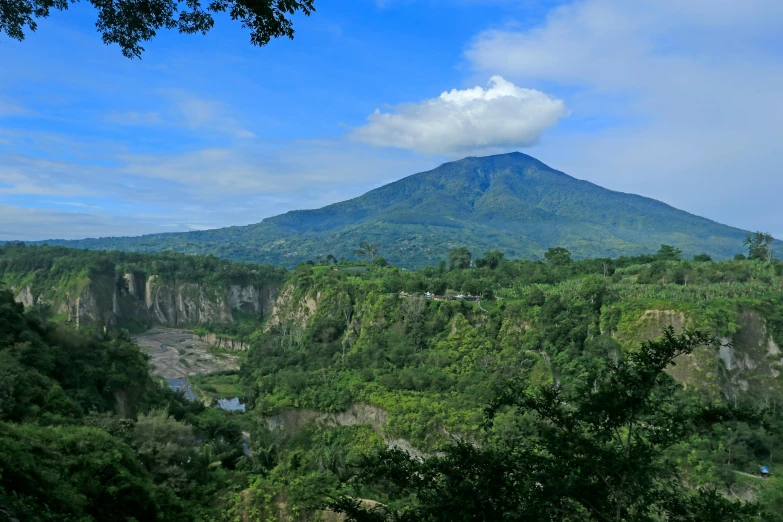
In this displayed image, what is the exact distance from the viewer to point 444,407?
22.4 m

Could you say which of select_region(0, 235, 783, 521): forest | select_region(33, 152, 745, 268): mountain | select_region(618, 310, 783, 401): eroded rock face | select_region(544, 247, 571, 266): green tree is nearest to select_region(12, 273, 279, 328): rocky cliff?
select_region(0, 235, 783, 521): forest

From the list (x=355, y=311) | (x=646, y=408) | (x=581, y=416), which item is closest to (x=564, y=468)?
(x=581, y=416)

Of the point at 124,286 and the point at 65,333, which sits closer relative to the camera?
the point at 65,333

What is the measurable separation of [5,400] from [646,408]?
14159 millimetres

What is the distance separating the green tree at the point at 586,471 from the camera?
201 inches

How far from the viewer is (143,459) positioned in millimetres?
12281

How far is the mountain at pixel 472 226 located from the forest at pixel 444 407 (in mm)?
73260

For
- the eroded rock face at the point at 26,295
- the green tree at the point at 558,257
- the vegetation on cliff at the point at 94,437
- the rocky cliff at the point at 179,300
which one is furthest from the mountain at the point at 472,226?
the vegetation on cliff at the point at 94,437

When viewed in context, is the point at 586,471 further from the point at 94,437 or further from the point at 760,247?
the point at 760,247

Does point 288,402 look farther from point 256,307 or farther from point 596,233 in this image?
point 596,233

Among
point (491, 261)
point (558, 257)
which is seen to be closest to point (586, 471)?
point (491, 261)

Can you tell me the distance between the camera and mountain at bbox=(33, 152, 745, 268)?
126750 mm

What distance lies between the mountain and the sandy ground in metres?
55.9

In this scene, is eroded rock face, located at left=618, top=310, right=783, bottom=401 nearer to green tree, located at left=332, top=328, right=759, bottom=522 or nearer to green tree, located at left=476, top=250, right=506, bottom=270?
green tree, located at left=332, top=328, right=759, bottom=522
